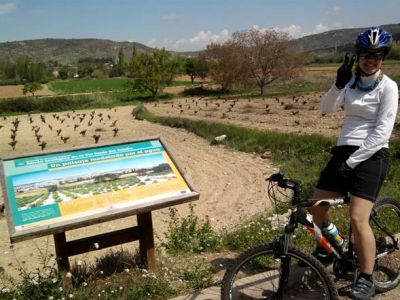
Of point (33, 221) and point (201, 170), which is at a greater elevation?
point (33, 221)

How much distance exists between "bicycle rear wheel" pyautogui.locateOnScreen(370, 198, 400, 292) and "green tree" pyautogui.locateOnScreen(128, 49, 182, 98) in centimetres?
3955

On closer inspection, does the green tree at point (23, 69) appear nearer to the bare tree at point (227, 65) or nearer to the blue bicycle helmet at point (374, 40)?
the bare tree at point (227, 65)

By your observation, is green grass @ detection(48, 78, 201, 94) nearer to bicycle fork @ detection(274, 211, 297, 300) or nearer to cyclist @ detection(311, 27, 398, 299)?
cyclist @ detection(311, 27, 398, 299)

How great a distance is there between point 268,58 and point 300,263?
120 feet

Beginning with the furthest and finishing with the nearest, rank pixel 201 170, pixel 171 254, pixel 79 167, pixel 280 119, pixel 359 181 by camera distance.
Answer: pixel 280 119
pixel 201 170
pixel 171 254
pixel 79 167
pixel 359 181

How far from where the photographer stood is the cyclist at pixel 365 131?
3.00 metres

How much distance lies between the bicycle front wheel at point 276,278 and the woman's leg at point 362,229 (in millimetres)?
372

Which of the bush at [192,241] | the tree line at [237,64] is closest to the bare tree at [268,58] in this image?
the tree line at [237,64]

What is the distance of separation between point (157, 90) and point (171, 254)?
1600 inches

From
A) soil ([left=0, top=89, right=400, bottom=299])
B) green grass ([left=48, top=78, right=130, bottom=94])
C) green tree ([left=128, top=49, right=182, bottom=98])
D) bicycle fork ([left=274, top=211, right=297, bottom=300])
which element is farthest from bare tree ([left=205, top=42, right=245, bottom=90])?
bicycle fork ([left=274, top=211, right=297, bottom=300])

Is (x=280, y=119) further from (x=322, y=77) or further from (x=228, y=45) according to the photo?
(x=322, y=77)

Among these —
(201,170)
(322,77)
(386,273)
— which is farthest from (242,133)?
(322,77)

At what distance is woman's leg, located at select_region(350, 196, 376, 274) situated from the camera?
119 inches

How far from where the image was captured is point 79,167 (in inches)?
158
